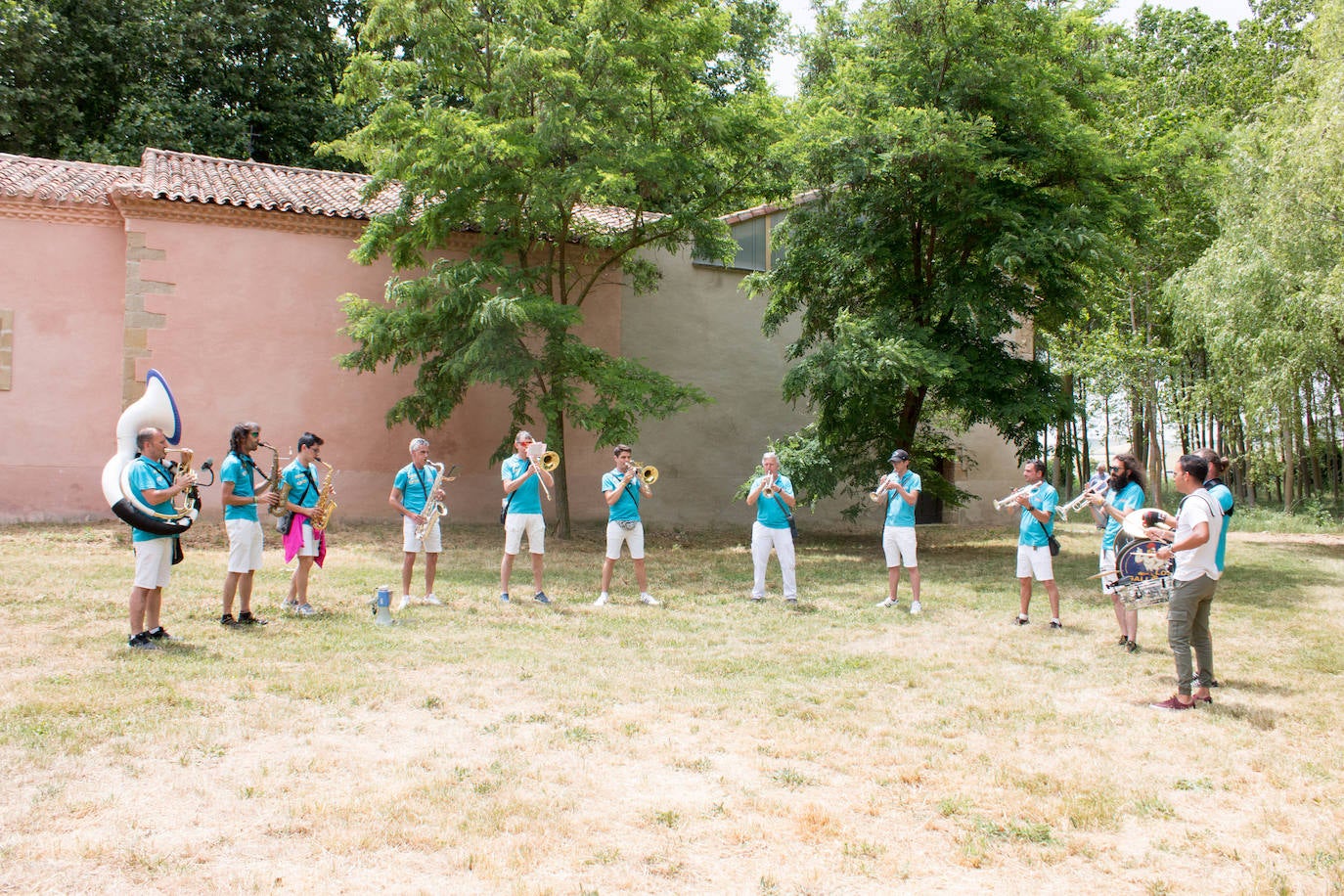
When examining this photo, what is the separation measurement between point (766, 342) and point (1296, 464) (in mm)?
16551

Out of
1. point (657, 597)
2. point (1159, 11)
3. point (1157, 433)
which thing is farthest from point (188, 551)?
point (1159, 11)

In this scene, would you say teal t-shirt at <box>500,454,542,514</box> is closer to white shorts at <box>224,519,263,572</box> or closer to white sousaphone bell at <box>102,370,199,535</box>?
white shorts at <box>224,519,263,572</box>

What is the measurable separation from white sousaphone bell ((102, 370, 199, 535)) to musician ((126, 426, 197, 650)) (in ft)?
0.20

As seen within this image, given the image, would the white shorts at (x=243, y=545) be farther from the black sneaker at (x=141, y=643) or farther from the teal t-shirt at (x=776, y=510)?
the teal t-shirt at (x=776, y=510)

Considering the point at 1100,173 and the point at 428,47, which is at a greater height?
the point at 428,47

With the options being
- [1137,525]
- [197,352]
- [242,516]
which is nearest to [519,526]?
[242,516]

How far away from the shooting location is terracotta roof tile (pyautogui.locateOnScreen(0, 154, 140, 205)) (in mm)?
14546

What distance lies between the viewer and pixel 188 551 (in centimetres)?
1265

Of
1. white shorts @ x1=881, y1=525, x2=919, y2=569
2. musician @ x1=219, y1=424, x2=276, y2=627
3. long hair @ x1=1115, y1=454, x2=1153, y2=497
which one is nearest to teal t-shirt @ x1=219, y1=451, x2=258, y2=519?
musician @ x1=219, y1=424, x2=276, y2=627

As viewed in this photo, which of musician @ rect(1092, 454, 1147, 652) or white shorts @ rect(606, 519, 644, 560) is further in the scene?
white shorts @ rect(606, 519, 644, 560)

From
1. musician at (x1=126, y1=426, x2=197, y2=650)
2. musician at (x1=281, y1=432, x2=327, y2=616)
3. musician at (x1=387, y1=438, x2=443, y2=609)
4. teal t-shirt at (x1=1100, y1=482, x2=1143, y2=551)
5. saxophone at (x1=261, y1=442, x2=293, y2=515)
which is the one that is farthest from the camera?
musician at (x1=387, y1=438, x2=443, y2=609)

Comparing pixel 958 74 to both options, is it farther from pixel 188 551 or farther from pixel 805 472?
pixel 188 551

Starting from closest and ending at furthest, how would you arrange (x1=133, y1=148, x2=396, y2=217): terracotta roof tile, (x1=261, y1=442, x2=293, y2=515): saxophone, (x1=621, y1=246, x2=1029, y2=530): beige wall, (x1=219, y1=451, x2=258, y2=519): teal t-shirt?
(x1=219, y1=451, x2=258, y2=519): teal t-shirt
(x1=261, y1=442, x2=293, y2=515): saxophone
(x1=133, y1=148, x2=396, y2=217): terracotta roof tile
(x1=621, y1=246, x2=1029, y2=530): beige wall

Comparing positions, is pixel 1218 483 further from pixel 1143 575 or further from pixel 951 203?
pixel 951 203
